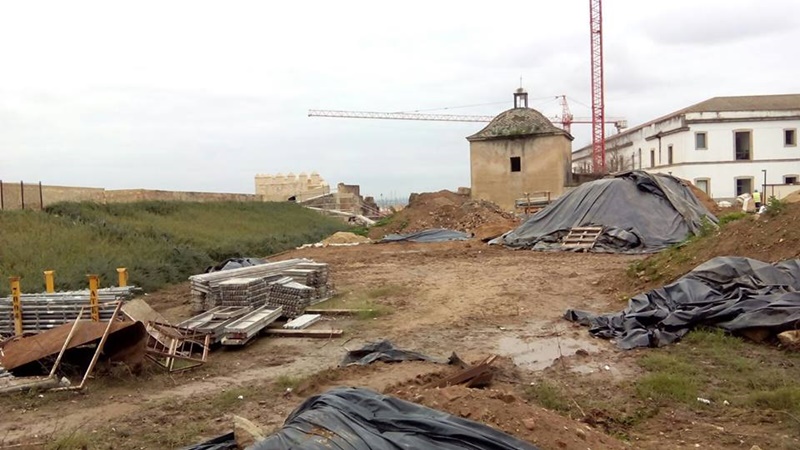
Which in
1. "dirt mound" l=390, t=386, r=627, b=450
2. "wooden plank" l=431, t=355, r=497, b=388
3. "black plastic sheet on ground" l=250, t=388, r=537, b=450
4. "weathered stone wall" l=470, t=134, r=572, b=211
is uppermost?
"weathered stone wall" l=470, t=134, r=572, b=211

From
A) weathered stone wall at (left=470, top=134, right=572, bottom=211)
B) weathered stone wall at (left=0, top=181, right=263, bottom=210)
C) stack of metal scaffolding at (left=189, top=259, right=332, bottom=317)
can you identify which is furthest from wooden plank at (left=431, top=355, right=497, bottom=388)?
weathered stone wall at (left=470, top=134, right=572, bottom=211)

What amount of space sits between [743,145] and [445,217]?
99.3ft

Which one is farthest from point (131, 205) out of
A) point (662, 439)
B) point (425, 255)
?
point (662, 439)

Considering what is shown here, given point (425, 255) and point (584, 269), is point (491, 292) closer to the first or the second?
point (584, 269)

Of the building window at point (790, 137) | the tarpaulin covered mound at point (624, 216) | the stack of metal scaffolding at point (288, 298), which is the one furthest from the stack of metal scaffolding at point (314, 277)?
the building window at point (790, 137)

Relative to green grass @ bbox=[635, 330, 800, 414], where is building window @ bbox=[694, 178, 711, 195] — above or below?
above

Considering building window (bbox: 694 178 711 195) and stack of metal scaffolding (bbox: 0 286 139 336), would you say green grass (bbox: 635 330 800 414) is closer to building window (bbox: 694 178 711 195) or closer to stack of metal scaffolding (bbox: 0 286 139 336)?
stack of metal scaffolding (bbox: 0 286 139 336)

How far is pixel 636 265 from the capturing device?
12.0m

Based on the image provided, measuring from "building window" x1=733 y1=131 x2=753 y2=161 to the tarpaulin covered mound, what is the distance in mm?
27732

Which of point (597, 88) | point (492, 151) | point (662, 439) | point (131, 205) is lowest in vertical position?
point (662, 439)

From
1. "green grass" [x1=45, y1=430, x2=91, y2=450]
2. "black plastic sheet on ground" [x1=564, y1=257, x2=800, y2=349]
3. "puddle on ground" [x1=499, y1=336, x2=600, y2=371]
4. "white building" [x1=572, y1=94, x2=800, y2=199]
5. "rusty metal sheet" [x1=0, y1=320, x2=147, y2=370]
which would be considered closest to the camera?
"green grass" [x1=45, y1=430, x2=91, y2=450]

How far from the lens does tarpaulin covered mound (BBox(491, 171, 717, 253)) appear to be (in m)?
18.4

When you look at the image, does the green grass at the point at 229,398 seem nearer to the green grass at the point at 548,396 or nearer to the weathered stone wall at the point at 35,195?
the green grass at the point at 548,396

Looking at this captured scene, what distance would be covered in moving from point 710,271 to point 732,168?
1679 inches
